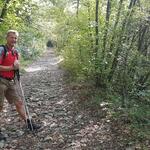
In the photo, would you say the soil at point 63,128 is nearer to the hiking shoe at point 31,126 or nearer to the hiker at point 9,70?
the hiking shoe at point 31,126

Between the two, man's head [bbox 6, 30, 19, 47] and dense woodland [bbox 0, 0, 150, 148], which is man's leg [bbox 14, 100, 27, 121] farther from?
dense woodland [bbox 0, 0, 150, 148]

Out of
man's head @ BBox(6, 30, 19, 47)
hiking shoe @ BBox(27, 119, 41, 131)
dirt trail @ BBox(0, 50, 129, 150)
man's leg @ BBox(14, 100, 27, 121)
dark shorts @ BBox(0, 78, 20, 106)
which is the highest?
man's head @ BBox(6, 30, 19, 47)

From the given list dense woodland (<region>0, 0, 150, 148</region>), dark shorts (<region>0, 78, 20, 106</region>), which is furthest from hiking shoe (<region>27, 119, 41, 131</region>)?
dense woodland (<region>0, 0, 150, 148</region>)

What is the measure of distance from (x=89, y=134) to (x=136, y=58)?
371cm

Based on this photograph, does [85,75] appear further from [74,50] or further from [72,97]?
[74,50]

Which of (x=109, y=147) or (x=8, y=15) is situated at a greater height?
(x=8, y=15)

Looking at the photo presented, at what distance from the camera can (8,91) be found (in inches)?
314

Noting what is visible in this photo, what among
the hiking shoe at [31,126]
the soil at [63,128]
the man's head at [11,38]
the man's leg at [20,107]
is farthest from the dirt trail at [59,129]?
the man's head at [11,38]

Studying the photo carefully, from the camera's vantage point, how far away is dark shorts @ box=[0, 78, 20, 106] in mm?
7676

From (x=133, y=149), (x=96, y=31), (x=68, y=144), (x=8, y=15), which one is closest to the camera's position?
(x=133, y=149)

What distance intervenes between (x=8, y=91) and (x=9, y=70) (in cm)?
61

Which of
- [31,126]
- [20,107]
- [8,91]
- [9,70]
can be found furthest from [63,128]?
[9,70]

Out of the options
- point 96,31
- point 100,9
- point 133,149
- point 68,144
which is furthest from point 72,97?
point 133,149

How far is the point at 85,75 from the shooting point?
505 inches
